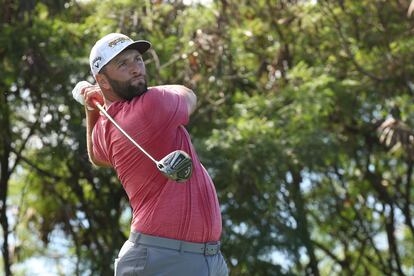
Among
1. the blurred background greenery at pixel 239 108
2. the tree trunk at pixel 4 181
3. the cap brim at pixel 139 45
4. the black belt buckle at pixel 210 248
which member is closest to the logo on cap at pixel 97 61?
the cap brim at pixel 139 45

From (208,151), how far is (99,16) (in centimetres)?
204

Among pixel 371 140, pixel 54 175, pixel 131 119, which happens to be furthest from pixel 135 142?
pixel 371 140

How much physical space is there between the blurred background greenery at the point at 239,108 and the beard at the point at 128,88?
5.75 meters

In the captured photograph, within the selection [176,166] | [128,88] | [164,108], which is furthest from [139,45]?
[176,166]

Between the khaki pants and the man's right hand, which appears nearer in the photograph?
the khaki pants

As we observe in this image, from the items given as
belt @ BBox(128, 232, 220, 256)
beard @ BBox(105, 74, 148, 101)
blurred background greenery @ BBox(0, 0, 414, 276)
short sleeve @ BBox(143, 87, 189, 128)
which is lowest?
belt @ BBox(128, 232, 220, 256)

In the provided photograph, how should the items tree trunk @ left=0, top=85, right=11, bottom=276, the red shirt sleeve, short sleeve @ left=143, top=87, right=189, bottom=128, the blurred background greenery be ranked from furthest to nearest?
tree trunk @ left=0, top=85, right=11, bottom=276 < the blurred background greenery < the red shirt sleeve < short sleeve @ left=143, top=87, right=189, bottom=128

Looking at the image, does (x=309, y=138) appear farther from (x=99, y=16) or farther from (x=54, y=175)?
(x=54, y=175)

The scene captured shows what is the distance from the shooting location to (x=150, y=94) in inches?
161

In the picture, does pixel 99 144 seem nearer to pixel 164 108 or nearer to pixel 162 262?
pixel 164 108

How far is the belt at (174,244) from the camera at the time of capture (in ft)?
13.5

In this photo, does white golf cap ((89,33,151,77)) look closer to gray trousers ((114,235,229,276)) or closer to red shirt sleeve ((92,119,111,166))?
red shirt sleeve ((92,119,111,166))

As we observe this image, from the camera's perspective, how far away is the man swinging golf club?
4102mm

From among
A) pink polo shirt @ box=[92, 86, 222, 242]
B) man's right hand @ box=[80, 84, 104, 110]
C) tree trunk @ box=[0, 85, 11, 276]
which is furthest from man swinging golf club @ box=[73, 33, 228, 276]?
tree trunk @ box=[0, 85, 11, 276]
